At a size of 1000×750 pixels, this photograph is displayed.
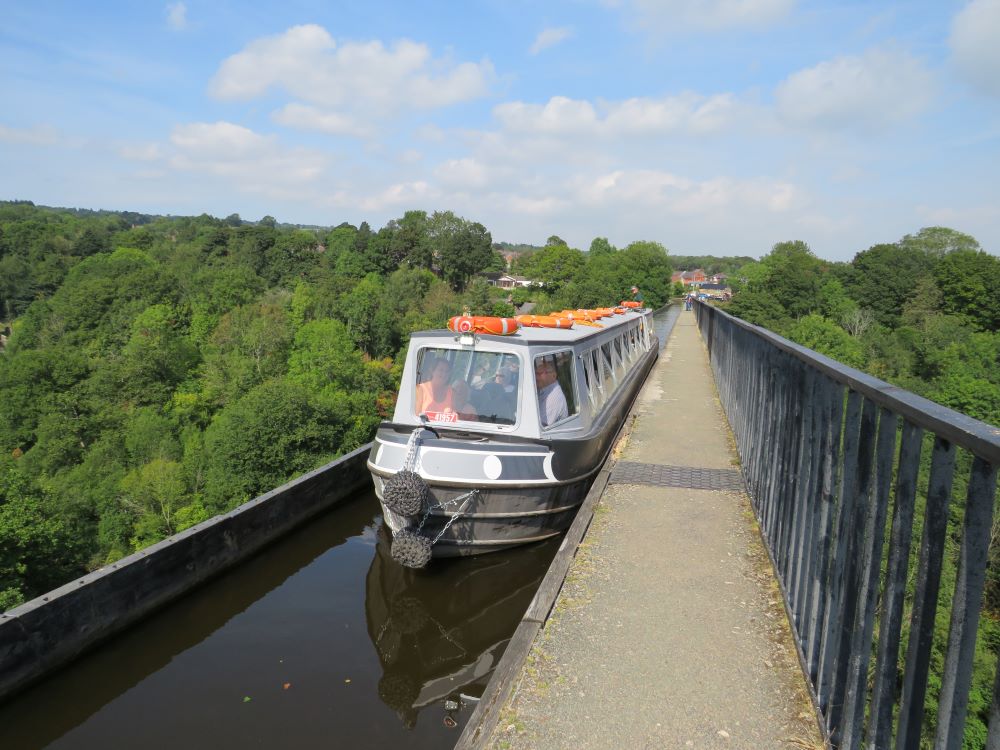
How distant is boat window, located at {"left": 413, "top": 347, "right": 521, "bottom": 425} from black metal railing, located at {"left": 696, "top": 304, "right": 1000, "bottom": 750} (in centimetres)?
338

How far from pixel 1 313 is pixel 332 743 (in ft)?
392

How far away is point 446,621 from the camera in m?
6.95

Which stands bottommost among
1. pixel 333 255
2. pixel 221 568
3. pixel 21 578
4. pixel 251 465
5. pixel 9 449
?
pixel 9 449

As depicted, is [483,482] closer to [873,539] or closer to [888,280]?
[873,539]

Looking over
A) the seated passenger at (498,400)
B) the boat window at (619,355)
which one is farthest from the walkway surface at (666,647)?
the boat window at (619,355)

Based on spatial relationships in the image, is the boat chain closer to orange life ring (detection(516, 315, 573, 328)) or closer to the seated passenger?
the seated passenger

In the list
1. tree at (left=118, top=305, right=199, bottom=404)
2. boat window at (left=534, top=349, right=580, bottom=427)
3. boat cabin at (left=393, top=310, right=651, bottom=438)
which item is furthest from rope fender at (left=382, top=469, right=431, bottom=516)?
tree at (left=118, top=305, right=199, bottom=404)

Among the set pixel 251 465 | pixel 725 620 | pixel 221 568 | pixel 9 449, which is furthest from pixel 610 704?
pixel 9 449

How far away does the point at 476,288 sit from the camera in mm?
79125

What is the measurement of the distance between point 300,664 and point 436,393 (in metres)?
3.38

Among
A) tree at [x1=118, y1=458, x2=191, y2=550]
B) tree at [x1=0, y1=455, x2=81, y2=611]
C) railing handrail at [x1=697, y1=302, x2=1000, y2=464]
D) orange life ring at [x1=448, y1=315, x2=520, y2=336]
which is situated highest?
railing handrail at [x1=697, y1=302, x2=1000, y2=464]

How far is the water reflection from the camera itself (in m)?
5.80

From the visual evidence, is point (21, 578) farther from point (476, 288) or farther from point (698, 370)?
point (476, 288)

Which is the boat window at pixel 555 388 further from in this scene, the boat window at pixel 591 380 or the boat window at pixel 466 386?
the boat window at pixel 591 380
